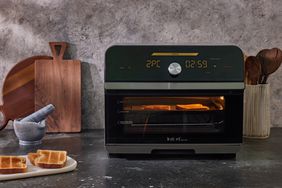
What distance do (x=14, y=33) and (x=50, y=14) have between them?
0.17m

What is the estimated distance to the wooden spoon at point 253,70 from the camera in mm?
1624

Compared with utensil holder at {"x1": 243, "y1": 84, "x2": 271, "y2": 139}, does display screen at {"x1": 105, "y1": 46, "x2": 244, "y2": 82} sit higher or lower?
higher

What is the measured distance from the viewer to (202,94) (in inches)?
52.7

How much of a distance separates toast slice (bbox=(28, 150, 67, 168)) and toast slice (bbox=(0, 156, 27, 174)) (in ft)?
0.11

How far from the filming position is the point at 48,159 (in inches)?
49.6

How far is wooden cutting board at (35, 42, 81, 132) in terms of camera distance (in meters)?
1.74

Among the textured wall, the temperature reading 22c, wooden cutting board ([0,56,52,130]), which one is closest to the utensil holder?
the textured wall

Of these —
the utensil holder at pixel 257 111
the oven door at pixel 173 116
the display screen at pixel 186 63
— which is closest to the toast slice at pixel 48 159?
the oven door at pixel 173 116

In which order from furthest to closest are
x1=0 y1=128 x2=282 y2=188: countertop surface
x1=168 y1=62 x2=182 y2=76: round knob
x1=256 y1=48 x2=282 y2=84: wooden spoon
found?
x1=256 y1=48 x2=282 y2=84: wooden spoon, x1=168 y1=62 x2=182 y2=76: round knob, x1=0 y1=128 x2=282 y2=188: countertop surface

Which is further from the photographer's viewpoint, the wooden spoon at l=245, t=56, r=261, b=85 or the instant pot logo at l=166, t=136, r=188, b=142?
the wooden spoon at l=245, t=56, r=261, b=85

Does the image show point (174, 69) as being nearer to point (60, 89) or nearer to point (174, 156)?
point (174, 156)

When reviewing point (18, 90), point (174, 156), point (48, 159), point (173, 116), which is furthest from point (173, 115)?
point (18, 90)

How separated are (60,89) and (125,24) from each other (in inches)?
14.6

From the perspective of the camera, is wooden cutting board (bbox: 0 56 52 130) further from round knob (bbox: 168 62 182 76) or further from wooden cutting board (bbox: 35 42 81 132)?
round knob (bbox: 168 62 182 76)
